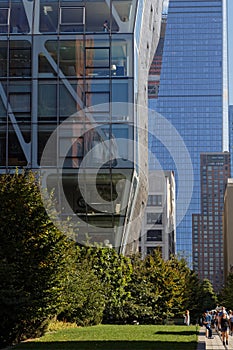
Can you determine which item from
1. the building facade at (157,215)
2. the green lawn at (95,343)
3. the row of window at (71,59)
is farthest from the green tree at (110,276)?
the building facade at (157,215)

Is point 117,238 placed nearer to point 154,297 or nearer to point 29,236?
point 154,297

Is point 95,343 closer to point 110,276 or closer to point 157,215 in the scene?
point 110,276

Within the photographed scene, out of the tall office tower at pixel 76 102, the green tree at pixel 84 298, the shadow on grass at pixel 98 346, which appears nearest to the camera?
the shadow on grass at pixel 98 346

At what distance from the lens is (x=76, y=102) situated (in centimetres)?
4341

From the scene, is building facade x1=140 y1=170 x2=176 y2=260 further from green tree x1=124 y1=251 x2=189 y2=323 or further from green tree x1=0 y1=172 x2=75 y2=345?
green tree x1=0 y1=172 x2=75 y2=345

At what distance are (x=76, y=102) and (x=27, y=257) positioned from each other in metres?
20.1

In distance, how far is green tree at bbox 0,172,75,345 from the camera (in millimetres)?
24064

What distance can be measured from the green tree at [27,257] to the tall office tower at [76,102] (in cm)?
1626

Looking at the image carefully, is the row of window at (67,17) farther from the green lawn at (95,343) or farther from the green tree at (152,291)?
the green lawn at (95,343)

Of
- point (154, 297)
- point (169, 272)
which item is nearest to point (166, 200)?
point (169, 272)

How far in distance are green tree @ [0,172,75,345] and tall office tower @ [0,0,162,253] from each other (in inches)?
640

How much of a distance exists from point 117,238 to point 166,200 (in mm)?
106480

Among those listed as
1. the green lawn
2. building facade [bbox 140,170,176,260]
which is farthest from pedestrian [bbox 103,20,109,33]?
building facade [bbox 140,170,176,260]

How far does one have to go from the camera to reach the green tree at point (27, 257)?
79.0ft
